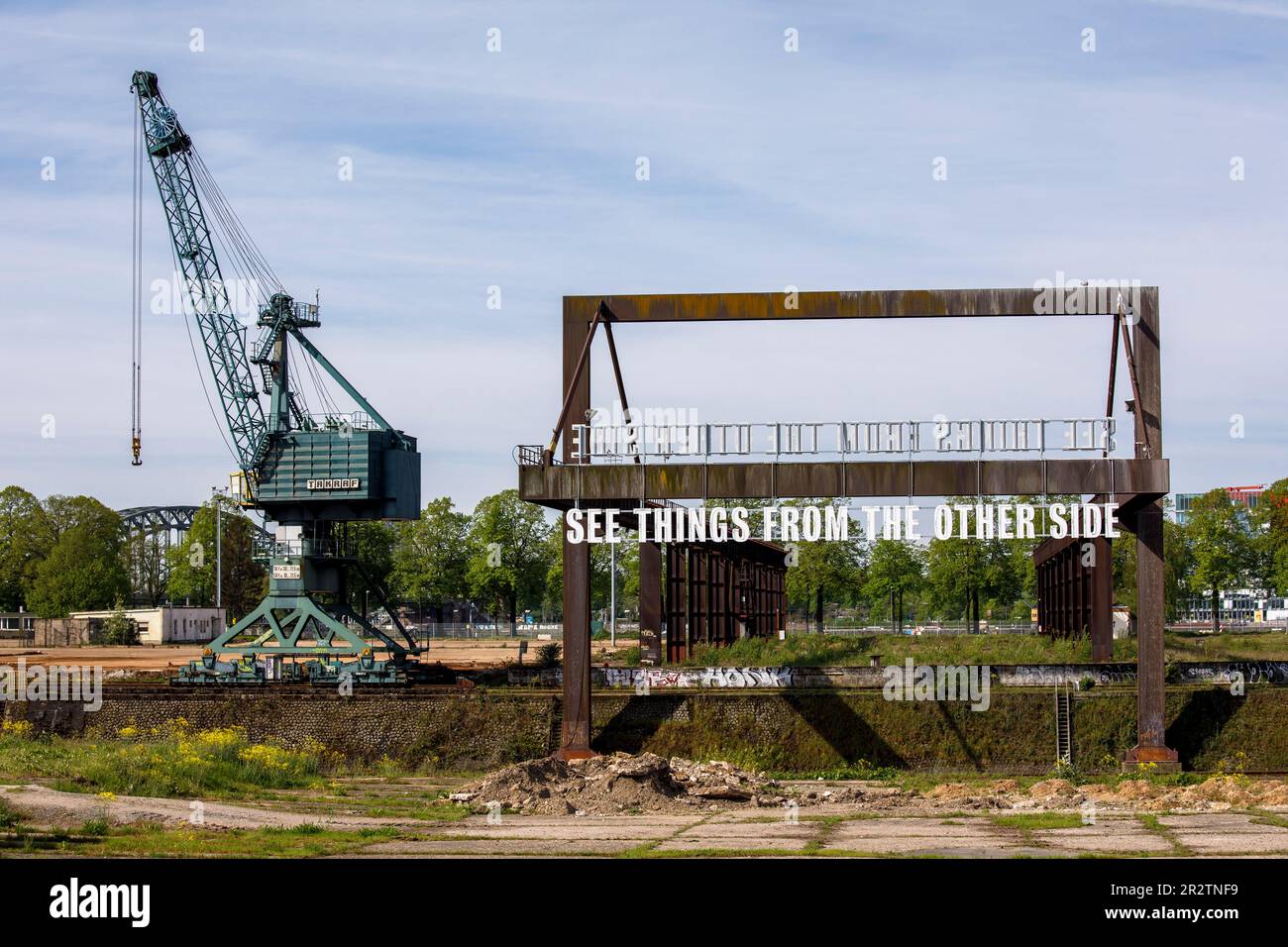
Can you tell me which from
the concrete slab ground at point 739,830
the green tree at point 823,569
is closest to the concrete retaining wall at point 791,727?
the concrete slab ground at point 739,830

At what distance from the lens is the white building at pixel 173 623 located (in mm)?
99938

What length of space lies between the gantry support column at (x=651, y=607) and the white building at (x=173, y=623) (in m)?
55.3

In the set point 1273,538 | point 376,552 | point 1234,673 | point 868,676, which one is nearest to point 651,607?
point 868,676

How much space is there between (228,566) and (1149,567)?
282ft

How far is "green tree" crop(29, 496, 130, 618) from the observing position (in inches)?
4193

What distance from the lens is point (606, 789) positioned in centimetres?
3136

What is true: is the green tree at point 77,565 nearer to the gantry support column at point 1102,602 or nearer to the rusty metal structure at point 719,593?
the rusty metal structure at point 719,593

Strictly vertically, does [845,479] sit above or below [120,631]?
above

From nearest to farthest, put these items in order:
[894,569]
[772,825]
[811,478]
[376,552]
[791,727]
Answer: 1. [772,825]
2. [811,478]
3. [791,727]
4. [894,569]
5. [376,552]

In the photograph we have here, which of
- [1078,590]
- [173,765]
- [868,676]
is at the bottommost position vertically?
[173,765]

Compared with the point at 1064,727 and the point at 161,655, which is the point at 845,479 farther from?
the point at 161,655

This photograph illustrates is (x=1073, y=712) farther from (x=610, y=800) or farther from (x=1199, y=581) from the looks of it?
(x=1199, y=581)
